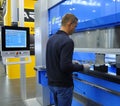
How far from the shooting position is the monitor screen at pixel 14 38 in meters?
4.26

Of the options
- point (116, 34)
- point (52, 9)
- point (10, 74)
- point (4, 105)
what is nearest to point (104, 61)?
point (116, 34)

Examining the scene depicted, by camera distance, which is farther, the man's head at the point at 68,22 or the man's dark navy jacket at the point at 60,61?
the man's head at the point at 68,22

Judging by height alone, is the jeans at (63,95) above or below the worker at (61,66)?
below

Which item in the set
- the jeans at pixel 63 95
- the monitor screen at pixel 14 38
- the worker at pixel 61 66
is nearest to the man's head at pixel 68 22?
the worker at pixel 61 66

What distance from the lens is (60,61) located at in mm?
2299

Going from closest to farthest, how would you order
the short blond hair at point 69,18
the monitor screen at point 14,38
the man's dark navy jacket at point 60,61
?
the man's dark navy jacket at point 60,61 → the short blond hair at point 69,18 → the monitor screen at point 14,38

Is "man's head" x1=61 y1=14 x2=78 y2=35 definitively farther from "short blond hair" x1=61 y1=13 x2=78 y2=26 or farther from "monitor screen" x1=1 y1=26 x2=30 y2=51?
"monitor screen" x1=1 y1=26 x2=30 y2=51

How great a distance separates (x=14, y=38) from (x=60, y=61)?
2.34 metres

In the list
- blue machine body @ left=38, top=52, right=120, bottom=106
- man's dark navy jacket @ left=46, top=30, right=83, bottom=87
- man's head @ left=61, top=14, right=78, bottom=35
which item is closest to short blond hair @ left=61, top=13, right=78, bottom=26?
man's head @ left=61, top=14, right=78, bottom=35

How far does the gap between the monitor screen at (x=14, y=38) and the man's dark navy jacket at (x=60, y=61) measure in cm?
199

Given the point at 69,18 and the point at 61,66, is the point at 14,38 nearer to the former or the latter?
the point at 69,18

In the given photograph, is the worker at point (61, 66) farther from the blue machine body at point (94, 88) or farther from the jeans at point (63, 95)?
the blue machine body at point (94, 88)

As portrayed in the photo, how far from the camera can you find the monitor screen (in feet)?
14.0

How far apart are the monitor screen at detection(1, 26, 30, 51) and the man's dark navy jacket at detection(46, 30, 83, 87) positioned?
6.54 feet
